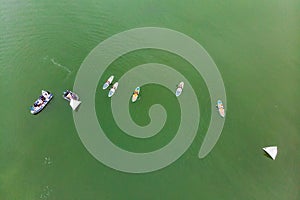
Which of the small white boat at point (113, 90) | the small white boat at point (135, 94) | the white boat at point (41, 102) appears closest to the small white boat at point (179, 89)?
the small white boat at point (135, 94)

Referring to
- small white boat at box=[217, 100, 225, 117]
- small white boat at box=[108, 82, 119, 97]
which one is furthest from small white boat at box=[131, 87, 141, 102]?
small white boat at box=[217, 100, 225, 117]

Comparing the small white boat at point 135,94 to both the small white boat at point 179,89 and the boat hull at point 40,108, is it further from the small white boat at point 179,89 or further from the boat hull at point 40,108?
the boat hull at point 40,108

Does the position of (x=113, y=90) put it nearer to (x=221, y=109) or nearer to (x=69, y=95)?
(x=69, y=95)

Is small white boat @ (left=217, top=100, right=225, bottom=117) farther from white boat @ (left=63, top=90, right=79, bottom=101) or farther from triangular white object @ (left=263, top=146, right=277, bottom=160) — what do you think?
white boat @ (left=63, top=90, right=79, bottom=101)

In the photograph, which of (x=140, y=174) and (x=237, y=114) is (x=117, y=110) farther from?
(x=237, y=114)

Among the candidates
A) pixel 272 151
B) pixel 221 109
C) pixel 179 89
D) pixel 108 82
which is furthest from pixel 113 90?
pixel 272 151

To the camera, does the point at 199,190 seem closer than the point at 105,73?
Yes

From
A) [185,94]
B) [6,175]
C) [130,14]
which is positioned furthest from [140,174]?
[130,14]
